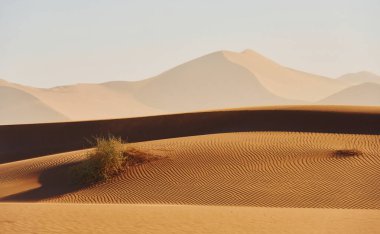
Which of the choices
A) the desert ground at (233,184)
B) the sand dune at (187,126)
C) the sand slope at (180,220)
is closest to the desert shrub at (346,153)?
the desert ground at (233,184)

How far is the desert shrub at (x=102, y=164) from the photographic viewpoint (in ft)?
74.6

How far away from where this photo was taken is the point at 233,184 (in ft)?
66.9

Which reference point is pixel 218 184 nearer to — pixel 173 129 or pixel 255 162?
pixel 255 162

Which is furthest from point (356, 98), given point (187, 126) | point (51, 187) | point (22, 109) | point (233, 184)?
point (233, 184)

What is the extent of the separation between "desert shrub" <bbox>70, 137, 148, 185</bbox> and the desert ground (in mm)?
417

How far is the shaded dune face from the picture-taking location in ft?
61.9

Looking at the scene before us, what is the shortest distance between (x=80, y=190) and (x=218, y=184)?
16.9 feet

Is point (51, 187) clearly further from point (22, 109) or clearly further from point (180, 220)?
point (22, 109)

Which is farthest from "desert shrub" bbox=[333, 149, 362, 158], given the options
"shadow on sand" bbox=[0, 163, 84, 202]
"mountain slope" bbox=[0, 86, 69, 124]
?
"mountain slope" bbox=[0, 86, 69, 124]

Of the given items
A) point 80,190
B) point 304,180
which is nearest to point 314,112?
point 304,180

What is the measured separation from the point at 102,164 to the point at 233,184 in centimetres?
543

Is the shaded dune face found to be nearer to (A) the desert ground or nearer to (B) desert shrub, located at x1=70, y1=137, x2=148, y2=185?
(A) the desert ground

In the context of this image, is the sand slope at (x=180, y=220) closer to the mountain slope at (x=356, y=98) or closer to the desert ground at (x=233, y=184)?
Result: the desert ground at (x=233, y=184)

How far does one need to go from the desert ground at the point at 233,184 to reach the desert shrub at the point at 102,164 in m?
0.42
